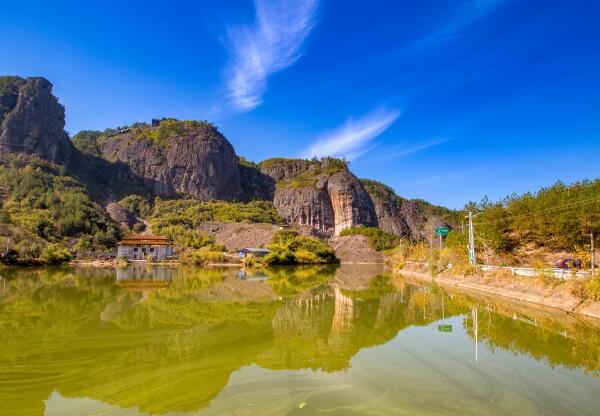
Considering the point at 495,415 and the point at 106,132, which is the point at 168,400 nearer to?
the point at 495,415

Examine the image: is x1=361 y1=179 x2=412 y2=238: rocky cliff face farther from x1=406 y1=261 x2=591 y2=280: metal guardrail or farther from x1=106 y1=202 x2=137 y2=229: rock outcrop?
x1=406 y1=261 x2=591 y2=280: metal guardrail

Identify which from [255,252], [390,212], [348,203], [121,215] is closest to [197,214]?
[121,215]

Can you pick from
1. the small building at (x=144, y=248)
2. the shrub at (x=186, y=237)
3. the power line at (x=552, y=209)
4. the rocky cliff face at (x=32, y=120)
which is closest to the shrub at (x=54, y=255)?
the small building at (x=144, y=248)

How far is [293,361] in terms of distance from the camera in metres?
11.3

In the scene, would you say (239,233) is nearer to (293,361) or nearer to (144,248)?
(144,248)

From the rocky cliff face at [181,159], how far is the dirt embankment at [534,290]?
120 m

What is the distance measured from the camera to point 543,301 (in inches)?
879

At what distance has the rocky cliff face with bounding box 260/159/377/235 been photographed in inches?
5600

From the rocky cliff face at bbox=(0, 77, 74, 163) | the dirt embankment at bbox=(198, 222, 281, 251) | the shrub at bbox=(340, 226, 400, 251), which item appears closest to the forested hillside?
the shrub at bbox=(340, 226, 400, 251)

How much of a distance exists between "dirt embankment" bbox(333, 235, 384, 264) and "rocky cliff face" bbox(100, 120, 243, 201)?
195 ft

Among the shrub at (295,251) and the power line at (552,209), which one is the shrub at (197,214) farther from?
the power line at (552,209)

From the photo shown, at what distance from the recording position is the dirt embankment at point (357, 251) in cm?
9631

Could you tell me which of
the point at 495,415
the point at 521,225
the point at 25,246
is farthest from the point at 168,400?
the point at 25,246

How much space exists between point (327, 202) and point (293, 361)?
136772 mm
